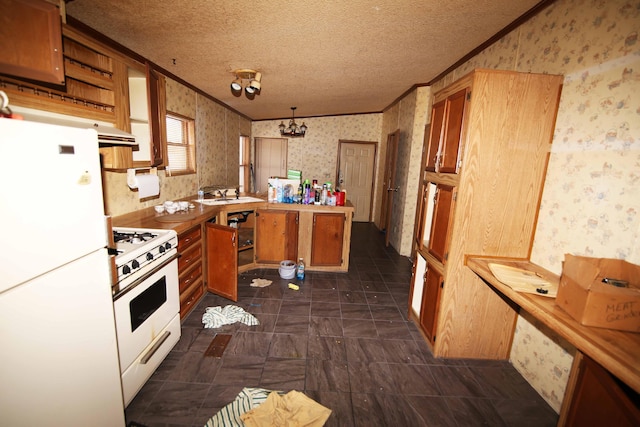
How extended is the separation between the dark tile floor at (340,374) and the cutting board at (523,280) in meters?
0.88

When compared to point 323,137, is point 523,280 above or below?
below

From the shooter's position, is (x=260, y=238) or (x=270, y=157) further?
(x=270, y=157)

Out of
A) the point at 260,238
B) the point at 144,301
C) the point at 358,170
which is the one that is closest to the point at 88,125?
the point at 144,301

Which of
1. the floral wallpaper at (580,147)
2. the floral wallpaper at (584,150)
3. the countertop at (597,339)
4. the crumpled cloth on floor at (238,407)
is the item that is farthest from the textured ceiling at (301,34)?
the crumpled cloth on floor at (238,407)

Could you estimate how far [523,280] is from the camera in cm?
162

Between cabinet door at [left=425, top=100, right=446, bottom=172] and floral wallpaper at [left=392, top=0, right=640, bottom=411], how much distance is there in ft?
2.31

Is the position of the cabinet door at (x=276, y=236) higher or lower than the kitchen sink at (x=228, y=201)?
lower

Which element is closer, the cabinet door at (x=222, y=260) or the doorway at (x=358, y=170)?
the cabinet door at (x=222, y=260)

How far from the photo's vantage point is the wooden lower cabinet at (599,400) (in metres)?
1.06

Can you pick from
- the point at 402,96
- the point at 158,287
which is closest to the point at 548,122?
the point at 158,287

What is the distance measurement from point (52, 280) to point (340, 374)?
179cm

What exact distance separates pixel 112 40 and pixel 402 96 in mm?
4264

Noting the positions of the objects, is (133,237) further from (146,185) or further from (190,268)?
(146,185)

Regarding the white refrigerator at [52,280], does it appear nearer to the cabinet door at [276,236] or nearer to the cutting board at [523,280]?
the cutting board at [523,280]
